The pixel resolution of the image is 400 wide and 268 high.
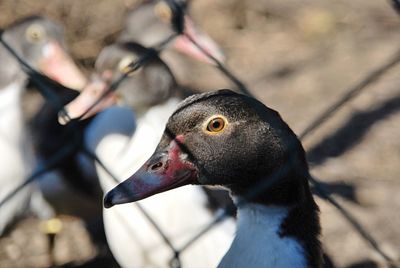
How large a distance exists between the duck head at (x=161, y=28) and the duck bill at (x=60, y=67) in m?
0.28

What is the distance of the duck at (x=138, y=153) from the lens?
2.22 m

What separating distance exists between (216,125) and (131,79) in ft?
3.33

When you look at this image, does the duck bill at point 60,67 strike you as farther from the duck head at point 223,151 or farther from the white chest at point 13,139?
the duck head at point 223,151

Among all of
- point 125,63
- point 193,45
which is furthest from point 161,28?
point 125,63

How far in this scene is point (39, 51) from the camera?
2814mm

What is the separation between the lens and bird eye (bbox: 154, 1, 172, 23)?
9.90 ft

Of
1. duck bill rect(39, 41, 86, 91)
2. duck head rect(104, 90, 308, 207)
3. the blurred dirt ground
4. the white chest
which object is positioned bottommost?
the blurred dirt ground

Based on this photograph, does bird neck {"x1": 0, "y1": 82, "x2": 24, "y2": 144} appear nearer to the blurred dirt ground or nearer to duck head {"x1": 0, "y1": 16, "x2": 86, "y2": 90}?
duck head {"x1": 0, "y1": 16, "x2": 86, "y2": 90}

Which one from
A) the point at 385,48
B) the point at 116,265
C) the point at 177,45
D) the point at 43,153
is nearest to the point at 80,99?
the point at 43,153

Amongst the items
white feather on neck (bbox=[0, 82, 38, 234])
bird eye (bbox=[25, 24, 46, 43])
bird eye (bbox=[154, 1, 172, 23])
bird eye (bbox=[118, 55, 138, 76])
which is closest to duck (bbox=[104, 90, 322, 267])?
bird eye (bbox=[118, 55, 138, 76])

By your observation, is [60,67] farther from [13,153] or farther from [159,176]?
[159,176]

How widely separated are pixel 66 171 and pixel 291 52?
3.31 ft

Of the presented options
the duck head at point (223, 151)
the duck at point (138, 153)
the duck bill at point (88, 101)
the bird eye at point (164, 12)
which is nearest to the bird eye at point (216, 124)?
the duck head at point (223, 151)

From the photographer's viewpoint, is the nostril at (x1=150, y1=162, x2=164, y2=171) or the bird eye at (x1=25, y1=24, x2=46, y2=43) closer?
the nostril at (x1=150, y1=162, x2=164, y2=171)
